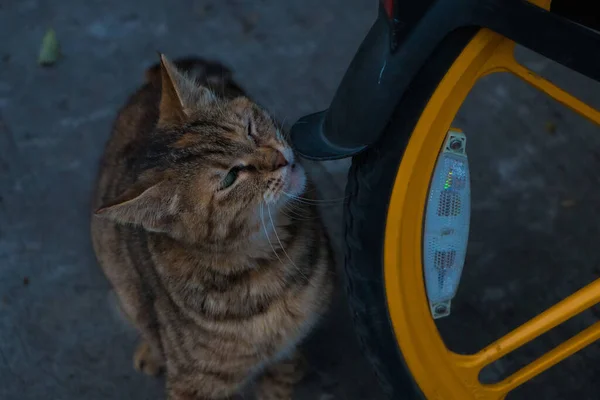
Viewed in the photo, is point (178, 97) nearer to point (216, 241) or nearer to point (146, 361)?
point (216, 241)

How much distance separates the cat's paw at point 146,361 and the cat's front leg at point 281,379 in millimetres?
294

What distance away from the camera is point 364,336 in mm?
1367

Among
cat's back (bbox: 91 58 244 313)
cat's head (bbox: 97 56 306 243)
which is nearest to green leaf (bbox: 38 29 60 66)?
cat's back (bbox: 91 58 244 313)

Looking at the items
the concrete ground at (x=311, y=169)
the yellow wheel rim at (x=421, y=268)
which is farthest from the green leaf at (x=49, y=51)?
the yellow wheel rim at (x=421, y=268)

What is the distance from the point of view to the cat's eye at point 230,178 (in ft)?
4.92

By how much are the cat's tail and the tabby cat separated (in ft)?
0.44

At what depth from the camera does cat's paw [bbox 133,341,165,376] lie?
194 cm

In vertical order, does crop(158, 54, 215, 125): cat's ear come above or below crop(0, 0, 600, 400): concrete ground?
above

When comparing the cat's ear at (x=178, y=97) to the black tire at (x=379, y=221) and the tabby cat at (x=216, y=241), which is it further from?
the black tire at (x=379, y=221)

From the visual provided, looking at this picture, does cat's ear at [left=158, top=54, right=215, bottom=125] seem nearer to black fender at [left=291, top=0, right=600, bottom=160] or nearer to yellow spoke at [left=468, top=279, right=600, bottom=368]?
black fender at [left=291, top=0, right=600, bottom=160]

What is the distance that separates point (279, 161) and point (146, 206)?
332 millimetres

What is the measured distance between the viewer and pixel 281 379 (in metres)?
1.88

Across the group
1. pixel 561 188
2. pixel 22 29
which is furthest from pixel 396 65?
pixel 22 29

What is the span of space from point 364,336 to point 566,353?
1.33ft
